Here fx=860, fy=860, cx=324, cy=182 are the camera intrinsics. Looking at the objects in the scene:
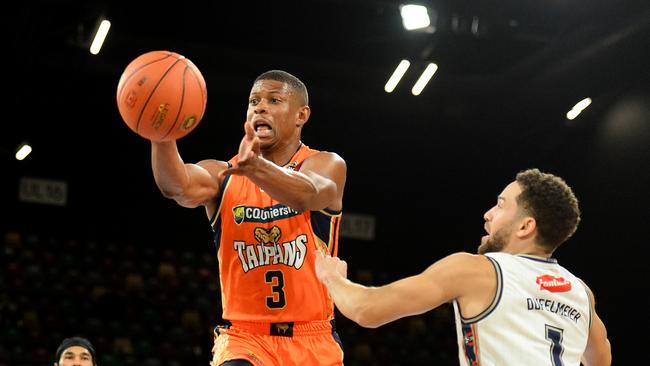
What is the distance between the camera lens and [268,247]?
14.3ft

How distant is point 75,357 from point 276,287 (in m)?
3.33

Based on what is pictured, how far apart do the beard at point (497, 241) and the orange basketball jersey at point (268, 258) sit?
1208 mm

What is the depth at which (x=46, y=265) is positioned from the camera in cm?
1407

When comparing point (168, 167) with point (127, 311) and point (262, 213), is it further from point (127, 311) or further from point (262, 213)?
point (127, 311)

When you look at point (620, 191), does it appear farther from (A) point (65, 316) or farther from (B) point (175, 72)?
(B) point (175, 72)

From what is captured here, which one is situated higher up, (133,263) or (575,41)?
(575,41)

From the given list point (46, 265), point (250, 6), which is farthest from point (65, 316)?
point (250, 6)

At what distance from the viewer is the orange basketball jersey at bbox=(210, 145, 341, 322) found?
4.33 metres

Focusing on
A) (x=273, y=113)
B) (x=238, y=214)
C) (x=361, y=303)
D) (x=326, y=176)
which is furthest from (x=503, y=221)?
(x=273, y=113)

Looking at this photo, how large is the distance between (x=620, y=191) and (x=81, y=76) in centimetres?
899

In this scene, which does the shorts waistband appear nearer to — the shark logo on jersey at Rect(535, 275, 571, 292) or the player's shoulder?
the player's shoulder

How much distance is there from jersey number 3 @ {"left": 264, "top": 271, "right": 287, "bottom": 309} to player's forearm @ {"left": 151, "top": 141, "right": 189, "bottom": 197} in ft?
2.11

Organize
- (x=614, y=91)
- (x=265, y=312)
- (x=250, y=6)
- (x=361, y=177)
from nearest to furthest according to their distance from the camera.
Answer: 1. (x=265, y=312)
2. (x=614, y=91)
3. (x=250, y=6)
4. (x=361, y=177)

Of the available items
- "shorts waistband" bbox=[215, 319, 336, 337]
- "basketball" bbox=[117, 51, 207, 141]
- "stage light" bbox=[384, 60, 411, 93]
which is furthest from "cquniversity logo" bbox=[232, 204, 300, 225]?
"stage light" bbox=[384, 60, 411, 93]
